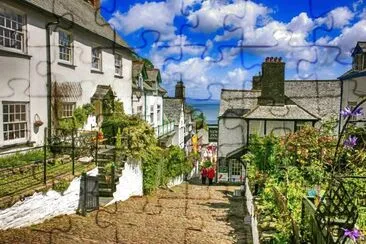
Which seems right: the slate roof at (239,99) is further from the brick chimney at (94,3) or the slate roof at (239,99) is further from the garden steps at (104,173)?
the garden steps at (104,173)

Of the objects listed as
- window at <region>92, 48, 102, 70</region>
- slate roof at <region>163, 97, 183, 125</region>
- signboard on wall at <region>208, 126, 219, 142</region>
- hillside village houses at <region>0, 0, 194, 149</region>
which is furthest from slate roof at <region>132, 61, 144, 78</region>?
slate roof at <region>163, 97, 183, 125</region>

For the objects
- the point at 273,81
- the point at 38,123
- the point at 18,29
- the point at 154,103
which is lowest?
the point at 38,123

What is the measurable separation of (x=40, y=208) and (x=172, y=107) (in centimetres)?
2724

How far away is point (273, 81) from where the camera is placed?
77.5ft

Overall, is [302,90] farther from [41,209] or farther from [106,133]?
[41,209]

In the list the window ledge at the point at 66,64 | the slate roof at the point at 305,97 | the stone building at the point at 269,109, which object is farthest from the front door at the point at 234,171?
the window ledge at the point at 66,64

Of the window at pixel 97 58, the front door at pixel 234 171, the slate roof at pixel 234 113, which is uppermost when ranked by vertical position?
the window at pixel 97 58

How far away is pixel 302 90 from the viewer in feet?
87.9

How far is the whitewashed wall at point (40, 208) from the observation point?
7426 millimetres

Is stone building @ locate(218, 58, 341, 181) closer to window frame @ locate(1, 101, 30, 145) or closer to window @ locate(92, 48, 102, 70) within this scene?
window @ locate(92, 48, 102, 70)

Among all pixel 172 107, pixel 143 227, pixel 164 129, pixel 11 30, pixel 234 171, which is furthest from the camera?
pixel 172 107

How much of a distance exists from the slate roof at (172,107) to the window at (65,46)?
20351 millimetres

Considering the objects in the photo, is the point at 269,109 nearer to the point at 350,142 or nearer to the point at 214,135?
the point at 214,135

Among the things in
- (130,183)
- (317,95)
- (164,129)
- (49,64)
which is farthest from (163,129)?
(49,64)
